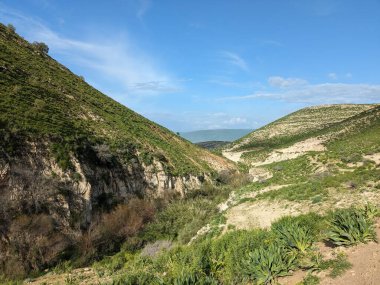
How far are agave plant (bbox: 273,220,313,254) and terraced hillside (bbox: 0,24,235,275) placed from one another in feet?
42.6

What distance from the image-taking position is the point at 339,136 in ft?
189

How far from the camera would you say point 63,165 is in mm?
23969

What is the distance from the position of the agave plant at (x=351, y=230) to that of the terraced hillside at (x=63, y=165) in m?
14.7

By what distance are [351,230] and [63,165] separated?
67.6 feet

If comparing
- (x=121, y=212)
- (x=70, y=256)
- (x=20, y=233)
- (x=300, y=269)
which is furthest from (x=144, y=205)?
(x=300, y=269)

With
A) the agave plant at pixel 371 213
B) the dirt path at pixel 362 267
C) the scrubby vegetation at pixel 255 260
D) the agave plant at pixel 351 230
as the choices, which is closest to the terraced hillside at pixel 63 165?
the scrubby vegetation at pixel 255 260

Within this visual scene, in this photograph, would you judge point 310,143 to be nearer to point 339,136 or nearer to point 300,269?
point 339,136

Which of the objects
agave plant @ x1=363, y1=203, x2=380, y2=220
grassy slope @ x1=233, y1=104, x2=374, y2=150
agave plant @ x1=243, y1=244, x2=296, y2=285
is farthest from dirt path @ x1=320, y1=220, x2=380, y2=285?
grassy slope @ x1=233, y1=104, x2=374, y2=150

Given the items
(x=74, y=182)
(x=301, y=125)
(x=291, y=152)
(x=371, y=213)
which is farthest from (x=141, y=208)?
(x=301, y=125)

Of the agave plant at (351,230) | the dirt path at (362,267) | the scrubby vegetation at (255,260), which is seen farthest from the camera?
the agave plant at (351,230)

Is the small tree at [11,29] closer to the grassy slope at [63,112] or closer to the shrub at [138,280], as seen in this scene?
the grassy slope at [63,112]

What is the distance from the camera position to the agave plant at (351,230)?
10508mm

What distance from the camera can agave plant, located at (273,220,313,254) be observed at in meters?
11.0

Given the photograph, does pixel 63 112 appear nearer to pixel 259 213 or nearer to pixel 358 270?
pixel 259 213
